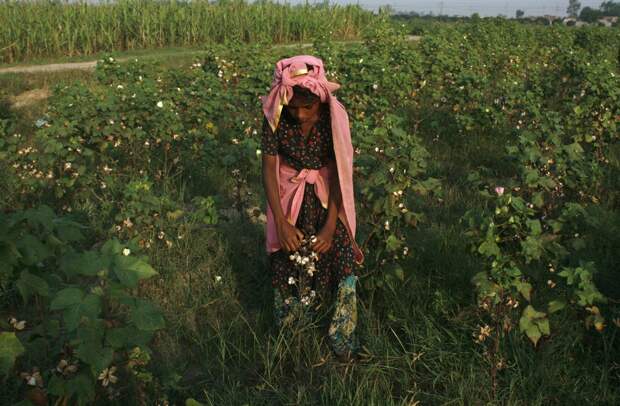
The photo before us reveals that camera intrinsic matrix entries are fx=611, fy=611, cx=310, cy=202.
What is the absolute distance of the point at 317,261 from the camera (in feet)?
10.5

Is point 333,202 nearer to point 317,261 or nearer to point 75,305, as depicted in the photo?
point 317,261

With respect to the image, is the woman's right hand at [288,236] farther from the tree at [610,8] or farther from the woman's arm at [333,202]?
the tree at [610,8]

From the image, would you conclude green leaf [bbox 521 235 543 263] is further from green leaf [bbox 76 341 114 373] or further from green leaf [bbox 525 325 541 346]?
green leaf [bbox 76 341 114 373]

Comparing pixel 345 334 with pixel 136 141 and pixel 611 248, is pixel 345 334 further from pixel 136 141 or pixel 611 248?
pixel 136 141

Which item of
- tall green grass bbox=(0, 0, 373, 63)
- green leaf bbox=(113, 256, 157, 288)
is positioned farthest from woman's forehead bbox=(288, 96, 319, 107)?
tall green grass bbox=(0, 0, 373, 63)

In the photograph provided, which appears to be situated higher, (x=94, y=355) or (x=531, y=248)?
(x=531, y=248)

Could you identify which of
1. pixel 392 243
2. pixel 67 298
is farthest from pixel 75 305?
pixel 392 243

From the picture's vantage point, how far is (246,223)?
4566 millimetres

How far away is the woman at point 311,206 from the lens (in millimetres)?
2980

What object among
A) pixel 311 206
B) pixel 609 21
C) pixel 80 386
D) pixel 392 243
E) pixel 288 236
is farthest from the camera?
pixel 609 21

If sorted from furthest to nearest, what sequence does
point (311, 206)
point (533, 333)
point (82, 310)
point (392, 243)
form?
point (392, 243) → point (311, 206) → point (533, 333) → point (82, 310)

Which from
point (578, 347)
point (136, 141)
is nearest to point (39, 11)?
point (136, 141)

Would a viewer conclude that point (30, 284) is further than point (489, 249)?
No

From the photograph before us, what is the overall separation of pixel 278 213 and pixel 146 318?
1.09 metres
